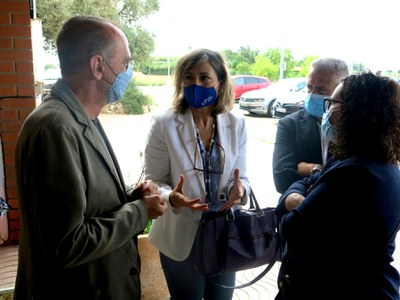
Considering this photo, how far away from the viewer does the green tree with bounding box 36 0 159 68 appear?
521 cm

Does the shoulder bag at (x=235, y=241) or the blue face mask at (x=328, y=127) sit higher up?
the blue face mask at (x=328, y=127)

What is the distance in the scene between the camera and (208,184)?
1642mm

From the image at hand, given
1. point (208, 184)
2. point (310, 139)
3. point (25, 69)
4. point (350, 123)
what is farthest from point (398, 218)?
point (25, 69)

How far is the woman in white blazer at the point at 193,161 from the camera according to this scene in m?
1.60

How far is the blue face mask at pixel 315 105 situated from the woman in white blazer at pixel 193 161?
0.34m

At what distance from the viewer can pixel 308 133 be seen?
5.44 ft

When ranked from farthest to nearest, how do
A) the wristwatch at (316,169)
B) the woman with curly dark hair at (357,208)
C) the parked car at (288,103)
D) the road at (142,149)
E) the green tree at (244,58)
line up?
the green tree at (244,58) → the parked car at (288,103) → the road at (142,149) → the wristwatch at (316,169) → the woman with curly dark hair at (357,208)

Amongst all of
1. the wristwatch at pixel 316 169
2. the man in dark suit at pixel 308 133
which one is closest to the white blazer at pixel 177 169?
the man in dark suit at pixel 308 133

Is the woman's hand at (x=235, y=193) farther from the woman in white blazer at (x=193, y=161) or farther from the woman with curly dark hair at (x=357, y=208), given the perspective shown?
the woman with curly dark hair at (x=357, y=208)

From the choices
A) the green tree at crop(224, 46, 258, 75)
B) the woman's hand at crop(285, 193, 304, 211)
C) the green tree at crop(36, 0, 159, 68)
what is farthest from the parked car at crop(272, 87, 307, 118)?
the woman's hand at crop(285, 193, 304, 211)

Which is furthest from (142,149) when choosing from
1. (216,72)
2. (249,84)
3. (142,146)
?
(249,84)

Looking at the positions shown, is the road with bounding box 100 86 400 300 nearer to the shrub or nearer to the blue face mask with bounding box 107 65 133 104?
the shrub

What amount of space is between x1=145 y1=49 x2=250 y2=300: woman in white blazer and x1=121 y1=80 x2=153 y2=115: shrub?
527cm

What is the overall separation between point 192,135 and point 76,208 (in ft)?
2.56
